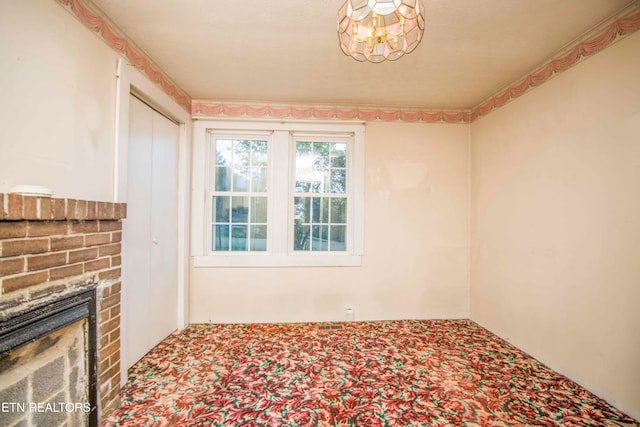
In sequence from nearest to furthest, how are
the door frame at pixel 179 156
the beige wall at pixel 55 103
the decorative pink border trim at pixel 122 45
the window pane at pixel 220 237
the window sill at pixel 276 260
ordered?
the beige wall at pixel 55 103 → the decorative pink border trim at pixel 122 45 → the door frame at pixel 179 156 → the window sill at pixel 276 260 → the window pane at pixel 220 237

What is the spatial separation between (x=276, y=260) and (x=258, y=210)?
66cm

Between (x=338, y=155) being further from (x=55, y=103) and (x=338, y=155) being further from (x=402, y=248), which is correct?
(x=55, y=103)

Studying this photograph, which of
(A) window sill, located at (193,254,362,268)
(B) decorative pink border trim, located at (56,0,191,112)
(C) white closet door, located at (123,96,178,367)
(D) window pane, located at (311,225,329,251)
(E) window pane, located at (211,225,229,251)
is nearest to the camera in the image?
(B) decorative pink border trim, located at (56,0,191,112)

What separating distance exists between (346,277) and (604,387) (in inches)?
87.6

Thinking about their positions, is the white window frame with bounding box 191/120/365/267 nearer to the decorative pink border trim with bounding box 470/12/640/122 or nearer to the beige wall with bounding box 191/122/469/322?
the beige wall with bounding box 191/122/469/322

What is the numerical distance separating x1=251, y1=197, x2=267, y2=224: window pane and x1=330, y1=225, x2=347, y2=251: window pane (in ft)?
2.91

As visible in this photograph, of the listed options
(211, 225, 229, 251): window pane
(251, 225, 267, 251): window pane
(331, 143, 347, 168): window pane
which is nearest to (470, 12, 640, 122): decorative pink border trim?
(331, 143, 347, 168): window pane

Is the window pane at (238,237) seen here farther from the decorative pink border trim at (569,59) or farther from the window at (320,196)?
the decorative pink border trim at (569,59)

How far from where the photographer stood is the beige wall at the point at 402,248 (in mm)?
3172

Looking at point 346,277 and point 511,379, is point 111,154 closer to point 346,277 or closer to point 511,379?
point 346,277

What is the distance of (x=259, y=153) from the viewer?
3.25m

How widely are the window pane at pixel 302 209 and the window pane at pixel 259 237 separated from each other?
→ 0.44 m

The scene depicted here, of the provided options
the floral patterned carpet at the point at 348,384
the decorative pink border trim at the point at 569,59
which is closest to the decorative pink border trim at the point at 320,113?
the decorative pink border trim at the point at 569,59

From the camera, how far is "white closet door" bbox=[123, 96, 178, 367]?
2.15 metres
